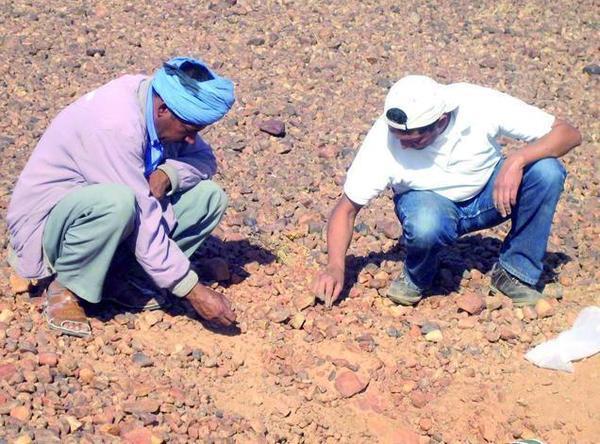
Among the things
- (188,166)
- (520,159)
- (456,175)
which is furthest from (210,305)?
(520,159)

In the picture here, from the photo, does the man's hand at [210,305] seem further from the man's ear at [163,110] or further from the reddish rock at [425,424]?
the reddish rock at [425,424]

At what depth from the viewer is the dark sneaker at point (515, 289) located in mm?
4844

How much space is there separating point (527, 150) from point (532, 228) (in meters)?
0.41

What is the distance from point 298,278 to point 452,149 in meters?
1.10

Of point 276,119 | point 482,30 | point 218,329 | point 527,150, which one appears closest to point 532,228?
point 527,150

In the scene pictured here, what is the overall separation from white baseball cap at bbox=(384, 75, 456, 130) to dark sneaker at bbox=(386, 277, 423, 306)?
3.17ft

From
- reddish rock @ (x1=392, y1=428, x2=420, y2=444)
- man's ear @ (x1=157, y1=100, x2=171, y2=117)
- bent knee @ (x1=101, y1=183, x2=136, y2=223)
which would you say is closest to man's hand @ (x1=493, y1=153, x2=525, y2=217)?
reddish rock @ (x1=392, y1=428, x2=420, y2=444)

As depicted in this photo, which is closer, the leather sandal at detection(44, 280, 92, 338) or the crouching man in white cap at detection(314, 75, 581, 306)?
the leather sandal at detection(44, 280, 92, 338)

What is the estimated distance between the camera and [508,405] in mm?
4355

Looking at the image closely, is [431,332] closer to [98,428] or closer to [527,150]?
[527,150]

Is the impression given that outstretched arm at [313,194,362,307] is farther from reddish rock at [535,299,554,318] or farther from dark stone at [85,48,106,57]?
dark stone at [85,48,106,57]

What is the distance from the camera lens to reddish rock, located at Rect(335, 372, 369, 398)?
4.31 metres

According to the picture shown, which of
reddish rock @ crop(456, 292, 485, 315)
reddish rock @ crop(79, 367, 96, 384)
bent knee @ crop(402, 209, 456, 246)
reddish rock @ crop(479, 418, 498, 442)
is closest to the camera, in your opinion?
reddish rock @ crop(79, 367, 96, 384)

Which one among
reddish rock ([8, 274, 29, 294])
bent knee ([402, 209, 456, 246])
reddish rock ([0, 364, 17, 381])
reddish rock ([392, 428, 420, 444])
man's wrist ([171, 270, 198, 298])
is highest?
bent knee ([402, 209, 456, 246])
